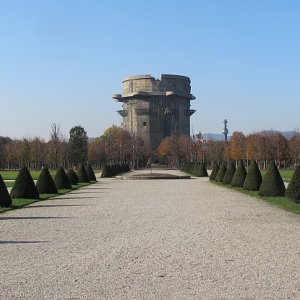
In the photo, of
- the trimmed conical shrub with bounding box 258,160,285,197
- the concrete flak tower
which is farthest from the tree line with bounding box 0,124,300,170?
the trimmed conical shrub with bounding box 258,160,285,197

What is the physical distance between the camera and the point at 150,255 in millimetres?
8758

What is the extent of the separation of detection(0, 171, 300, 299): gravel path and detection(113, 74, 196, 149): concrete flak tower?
109 m

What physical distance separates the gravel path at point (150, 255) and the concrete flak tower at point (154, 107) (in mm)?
108665

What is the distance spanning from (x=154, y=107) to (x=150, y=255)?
117498 mm

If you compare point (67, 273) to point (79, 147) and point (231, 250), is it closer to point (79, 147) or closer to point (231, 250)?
point (231, 250)

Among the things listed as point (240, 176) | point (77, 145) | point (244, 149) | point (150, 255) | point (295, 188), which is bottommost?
point (150, 255)

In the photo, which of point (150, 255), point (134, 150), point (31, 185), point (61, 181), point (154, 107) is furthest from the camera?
point (154, 107)

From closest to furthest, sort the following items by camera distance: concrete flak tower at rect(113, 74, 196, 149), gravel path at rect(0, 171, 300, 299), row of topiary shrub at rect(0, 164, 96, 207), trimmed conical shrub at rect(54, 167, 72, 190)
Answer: gravel path at rect(0, 171, 300, 299) < row of topiary shrub at rect(0, 164, 96, 207) < trimmed conical shrub at rect(54, 167, 72, 190) < concrete flak tower at rect(113, 74, 196, 149)

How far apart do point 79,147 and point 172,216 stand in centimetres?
7913

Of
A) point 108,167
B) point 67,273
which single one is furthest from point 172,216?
point 108,167

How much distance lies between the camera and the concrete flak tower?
409ft

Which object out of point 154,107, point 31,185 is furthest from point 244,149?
point 31,185

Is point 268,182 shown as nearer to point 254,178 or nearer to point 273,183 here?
point 273,183

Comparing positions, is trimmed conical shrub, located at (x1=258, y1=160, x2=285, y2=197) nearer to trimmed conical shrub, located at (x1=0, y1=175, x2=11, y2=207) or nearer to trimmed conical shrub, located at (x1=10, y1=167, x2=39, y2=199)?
trimmed conical shrub, located at (x1=10, y1=167, x2=39, y2=199)
